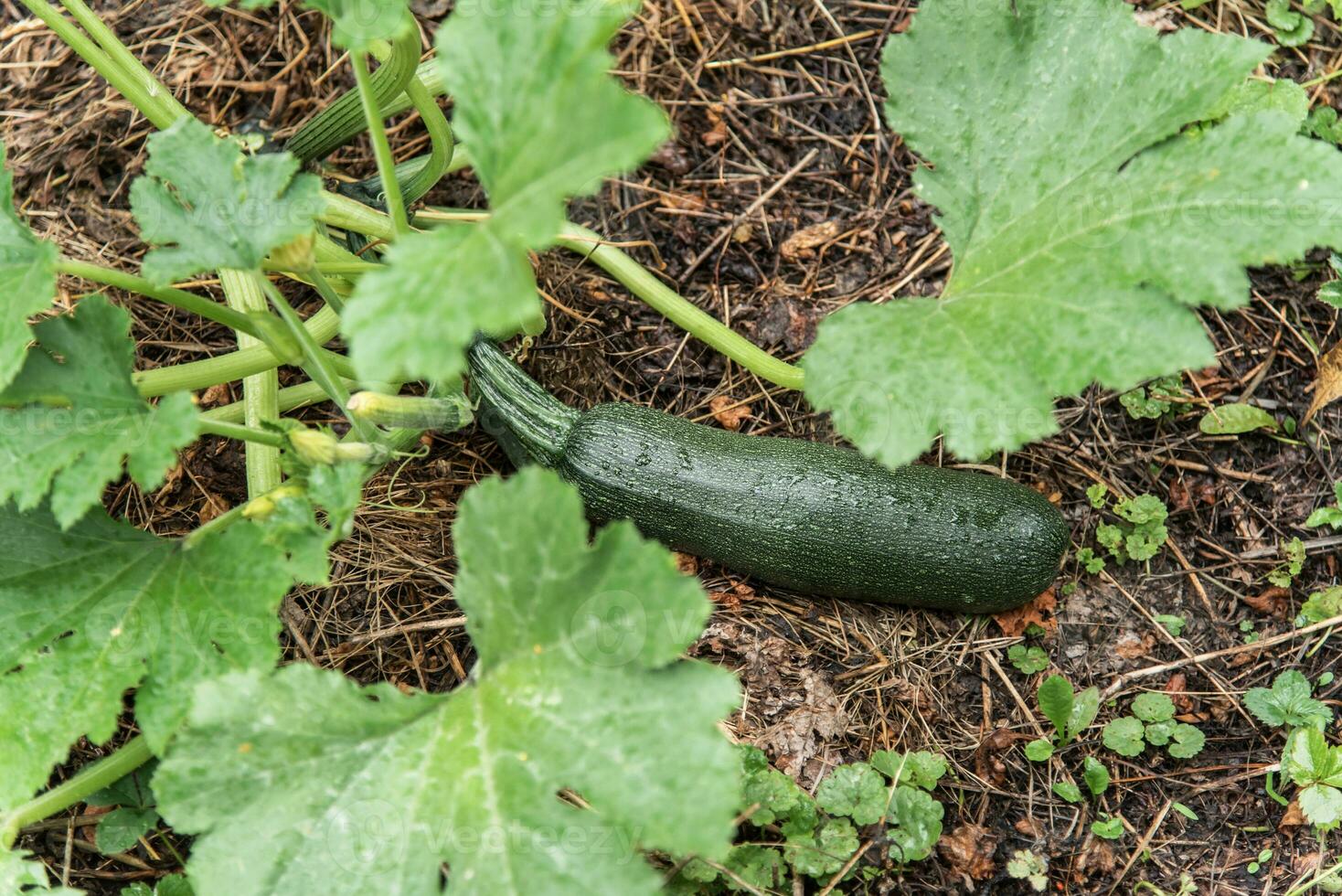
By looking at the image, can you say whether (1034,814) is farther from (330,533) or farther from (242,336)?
(242,336)

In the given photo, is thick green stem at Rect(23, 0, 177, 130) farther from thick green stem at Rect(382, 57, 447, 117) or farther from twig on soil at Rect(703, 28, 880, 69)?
twig on soil at Rect(703, 28, 880, 69)

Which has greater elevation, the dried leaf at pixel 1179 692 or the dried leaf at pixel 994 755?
the dried leaf at pixel 1179 692

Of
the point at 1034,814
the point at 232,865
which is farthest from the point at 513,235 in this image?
the point at 1034,814

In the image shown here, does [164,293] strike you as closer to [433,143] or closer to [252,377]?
[252,377]

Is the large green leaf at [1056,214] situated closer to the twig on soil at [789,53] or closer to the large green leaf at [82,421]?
the twig on soil at [789,53]

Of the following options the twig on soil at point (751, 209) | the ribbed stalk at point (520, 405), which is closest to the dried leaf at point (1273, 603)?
the twig on soil at point (751, 209)
